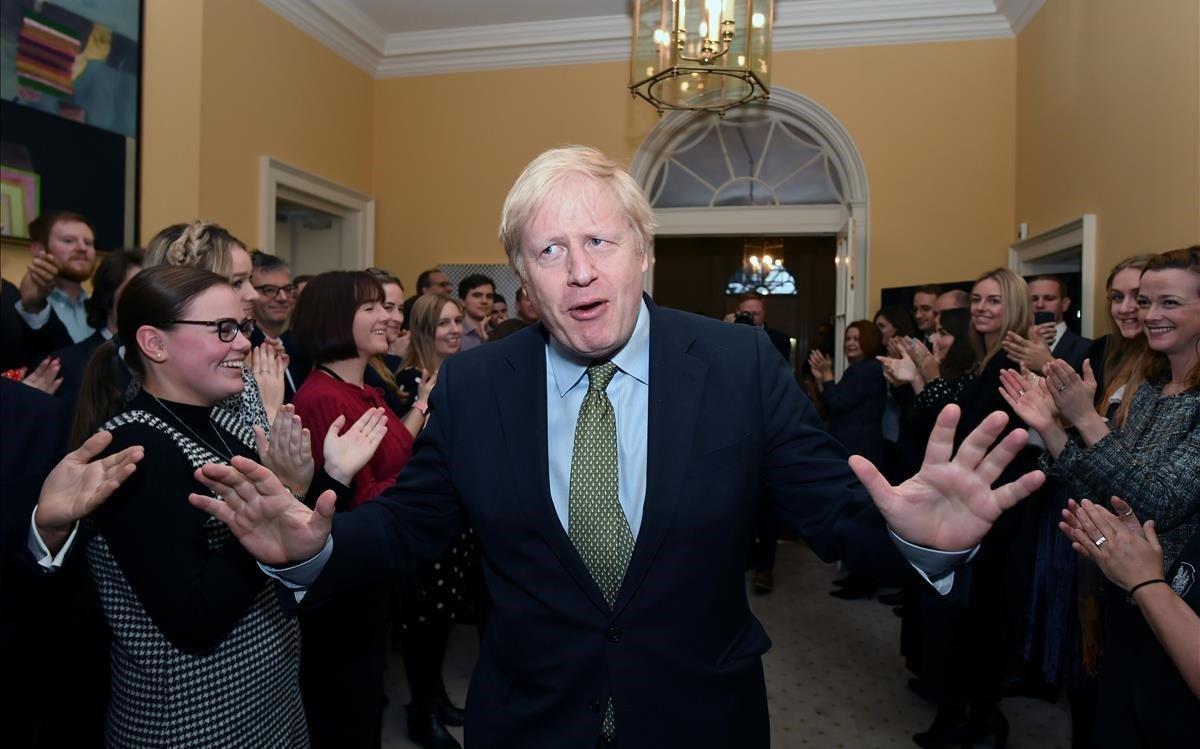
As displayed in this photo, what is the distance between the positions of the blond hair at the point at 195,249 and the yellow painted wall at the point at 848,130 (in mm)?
4487

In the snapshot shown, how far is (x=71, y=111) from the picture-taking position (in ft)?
12.9

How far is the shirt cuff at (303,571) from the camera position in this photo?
1.17 m

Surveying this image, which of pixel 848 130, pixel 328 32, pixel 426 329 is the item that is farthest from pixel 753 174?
pixel 426 329

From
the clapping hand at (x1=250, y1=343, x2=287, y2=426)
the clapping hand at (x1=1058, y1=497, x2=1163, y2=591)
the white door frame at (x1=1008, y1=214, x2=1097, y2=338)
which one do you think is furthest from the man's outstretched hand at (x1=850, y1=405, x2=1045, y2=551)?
the white door frame at (x1=1008, y1=214, x2=1097, y2=338)

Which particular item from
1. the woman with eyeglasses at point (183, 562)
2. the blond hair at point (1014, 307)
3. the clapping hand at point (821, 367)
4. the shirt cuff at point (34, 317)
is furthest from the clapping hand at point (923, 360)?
the shirt cuff at point (34, 317)

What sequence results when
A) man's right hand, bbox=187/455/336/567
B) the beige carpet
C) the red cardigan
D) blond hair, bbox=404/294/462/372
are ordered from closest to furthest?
1. man's right hand, bbox=187/455/336/567
2. the red cardigan
3. the beige carpet
4. blond hair, bbox=404/294/462/372

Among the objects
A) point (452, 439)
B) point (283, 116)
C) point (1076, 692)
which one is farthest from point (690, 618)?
point (283, 116)

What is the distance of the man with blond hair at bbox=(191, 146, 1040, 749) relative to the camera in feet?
3.85

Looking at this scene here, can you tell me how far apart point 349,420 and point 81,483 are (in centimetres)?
91

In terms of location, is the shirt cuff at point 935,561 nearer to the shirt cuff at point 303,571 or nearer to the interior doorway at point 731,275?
the shirt cuff at point 303,571

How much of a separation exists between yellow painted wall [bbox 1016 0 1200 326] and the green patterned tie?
3.53 m

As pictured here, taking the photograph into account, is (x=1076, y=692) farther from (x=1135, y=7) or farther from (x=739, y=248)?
(x=739, y=248)

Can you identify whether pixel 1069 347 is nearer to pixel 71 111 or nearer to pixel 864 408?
pixel 864 408

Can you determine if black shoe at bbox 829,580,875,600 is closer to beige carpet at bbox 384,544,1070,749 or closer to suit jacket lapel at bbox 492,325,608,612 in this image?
beige carpet at bbox 384,544,1070,749
